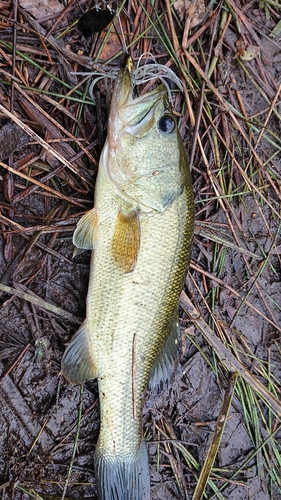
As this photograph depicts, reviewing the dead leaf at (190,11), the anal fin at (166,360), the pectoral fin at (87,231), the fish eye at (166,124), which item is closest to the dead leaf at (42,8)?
the dead leaf at (190,11)

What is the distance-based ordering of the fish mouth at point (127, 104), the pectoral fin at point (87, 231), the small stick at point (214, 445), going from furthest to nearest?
the small stick at point (214, 445) → the pectoral fin at point (87, 231) → the fish mouth at point (127, 104)

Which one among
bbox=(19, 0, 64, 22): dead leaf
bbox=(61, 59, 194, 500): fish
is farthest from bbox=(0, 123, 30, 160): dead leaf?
bbox=(19, 0, 64, 22): dead leaf

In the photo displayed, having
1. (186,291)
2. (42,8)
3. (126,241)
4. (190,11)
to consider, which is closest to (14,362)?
(126,241)

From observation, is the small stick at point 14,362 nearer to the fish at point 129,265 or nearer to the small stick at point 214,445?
the fish at point 129,265

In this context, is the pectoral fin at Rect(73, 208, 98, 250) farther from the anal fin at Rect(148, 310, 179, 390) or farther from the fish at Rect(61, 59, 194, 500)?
the anal fin at Rect(148, 310, 179, 390)

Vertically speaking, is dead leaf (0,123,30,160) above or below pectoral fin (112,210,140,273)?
above

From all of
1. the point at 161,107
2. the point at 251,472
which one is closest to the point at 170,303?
the point at 161,107
